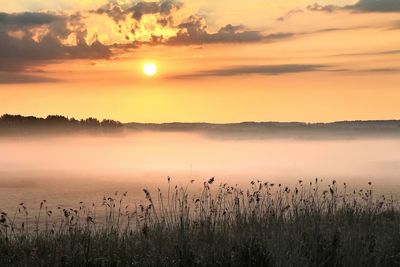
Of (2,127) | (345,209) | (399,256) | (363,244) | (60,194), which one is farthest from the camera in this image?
(2,127)

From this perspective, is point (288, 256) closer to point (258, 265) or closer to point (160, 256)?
point (258, 265)

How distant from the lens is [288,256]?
1111 cm

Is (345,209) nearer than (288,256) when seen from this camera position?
No

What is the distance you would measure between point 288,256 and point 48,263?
4020 millimetres

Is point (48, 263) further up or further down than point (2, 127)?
further down

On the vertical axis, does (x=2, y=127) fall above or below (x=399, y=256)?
above

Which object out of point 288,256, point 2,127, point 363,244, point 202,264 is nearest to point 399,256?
point 363,244

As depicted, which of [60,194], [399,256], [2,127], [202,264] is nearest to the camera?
[202,264]

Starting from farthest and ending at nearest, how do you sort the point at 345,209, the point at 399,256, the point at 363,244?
the point at 345,209, the point at 363,244, the point at 399,256

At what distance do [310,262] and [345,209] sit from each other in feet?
21.4

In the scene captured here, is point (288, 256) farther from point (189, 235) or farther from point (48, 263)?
point (48, 263)

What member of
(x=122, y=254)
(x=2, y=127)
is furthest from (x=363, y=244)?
(x=2, y=127)

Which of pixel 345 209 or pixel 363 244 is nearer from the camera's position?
pixel 363 244

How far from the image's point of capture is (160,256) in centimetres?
1089
